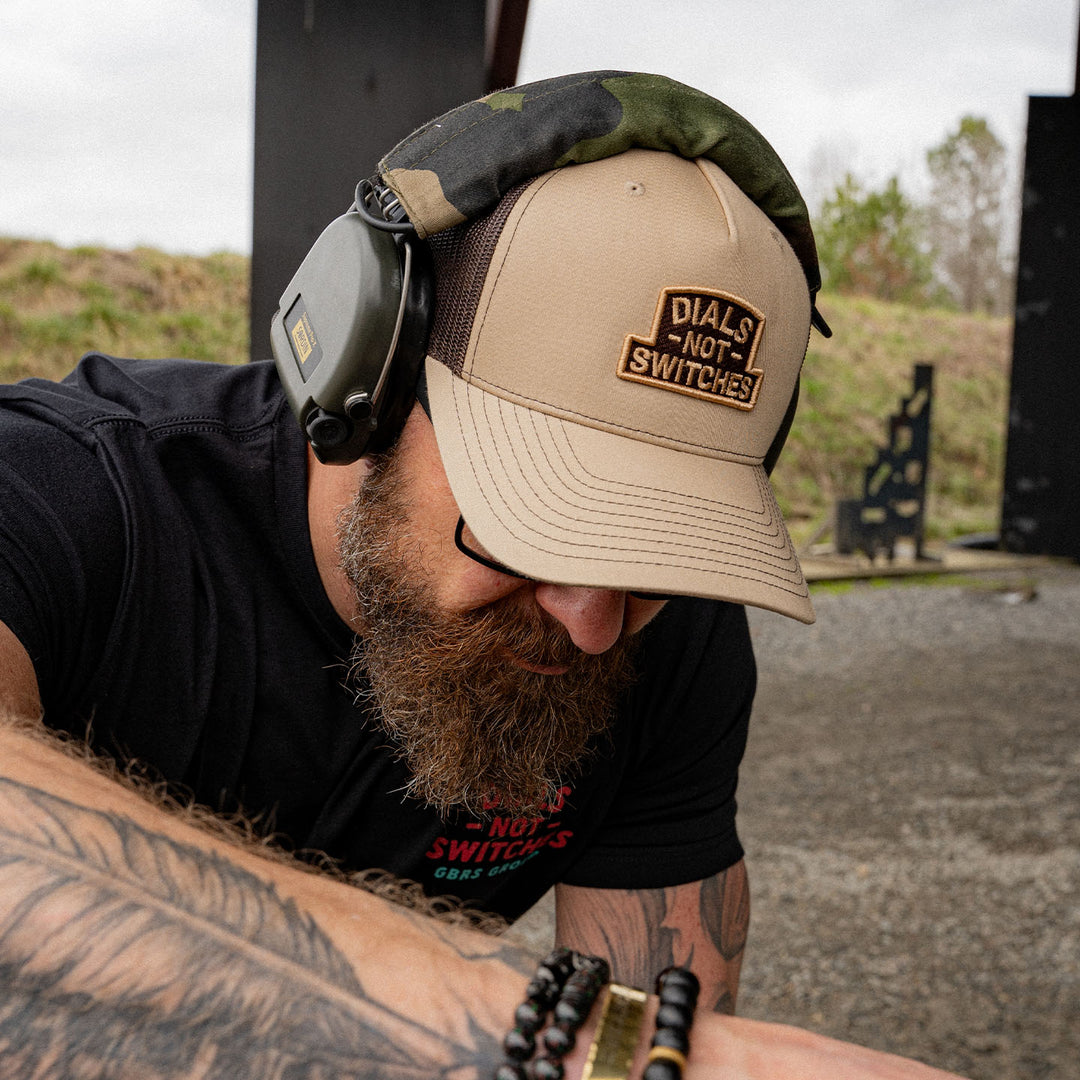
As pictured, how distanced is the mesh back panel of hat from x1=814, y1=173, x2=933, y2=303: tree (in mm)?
18315

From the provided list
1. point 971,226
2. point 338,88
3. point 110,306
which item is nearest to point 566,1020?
point 338,88

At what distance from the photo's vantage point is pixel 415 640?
1.35 m

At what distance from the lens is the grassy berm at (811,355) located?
10617 millimetres

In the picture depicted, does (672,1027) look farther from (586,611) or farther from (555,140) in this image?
(555,140)

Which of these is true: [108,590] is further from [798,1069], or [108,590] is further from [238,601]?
[798,1069]

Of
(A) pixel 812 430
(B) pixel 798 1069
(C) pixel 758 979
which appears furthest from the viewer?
(A) pixel 812 430

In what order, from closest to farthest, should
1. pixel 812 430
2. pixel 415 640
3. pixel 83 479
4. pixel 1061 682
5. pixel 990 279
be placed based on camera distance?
1. pixel 83 479
2. pixel 415 640
3. pixel 1061 682
4. pixel 812 430
5. pixel 990 279

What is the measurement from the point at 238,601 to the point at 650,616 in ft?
1.65

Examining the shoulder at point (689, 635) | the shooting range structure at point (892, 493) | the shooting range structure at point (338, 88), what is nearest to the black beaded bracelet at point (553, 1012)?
the shoulder at point (689, 635)

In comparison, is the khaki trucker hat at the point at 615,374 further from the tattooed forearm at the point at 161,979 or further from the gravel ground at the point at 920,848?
the gravel ground at the point at 920,848

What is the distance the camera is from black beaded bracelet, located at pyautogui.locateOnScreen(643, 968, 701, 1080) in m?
0.85

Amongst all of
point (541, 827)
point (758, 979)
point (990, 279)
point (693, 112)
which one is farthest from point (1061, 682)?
point (990, 279)

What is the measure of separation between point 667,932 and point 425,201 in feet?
3.51

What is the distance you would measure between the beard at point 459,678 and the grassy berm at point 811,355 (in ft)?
24.8
